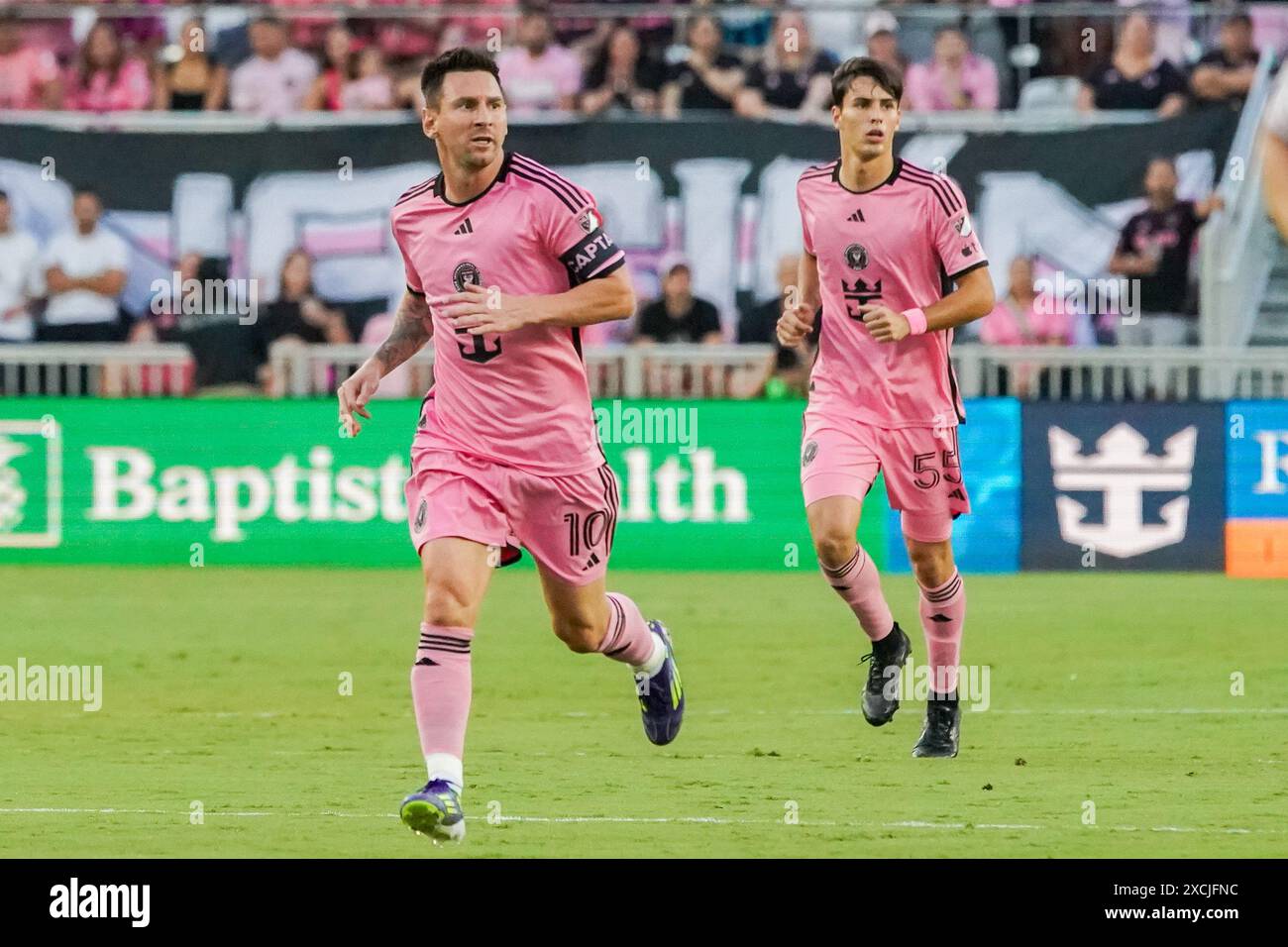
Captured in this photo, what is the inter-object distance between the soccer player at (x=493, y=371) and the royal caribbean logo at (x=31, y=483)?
1041 cm

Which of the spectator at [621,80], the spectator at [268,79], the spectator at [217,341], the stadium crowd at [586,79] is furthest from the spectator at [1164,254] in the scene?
the spectator at [268,79]

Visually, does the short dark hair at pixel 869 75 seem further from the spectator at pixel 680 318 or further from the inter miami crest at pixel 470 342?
the spectator at pixel 680 318

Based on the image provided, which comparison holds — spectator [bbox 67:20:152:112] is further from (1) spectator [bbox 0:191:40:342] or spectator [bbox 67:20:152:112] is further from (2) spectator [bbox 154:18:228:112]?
(1) spectator [bbox 0:191:40:342]

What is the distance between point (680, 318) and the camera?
63.5ft

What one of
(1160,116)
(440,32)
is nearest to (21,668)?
(440,32)

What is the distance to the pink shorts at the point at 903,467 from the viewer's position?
9.73 meters

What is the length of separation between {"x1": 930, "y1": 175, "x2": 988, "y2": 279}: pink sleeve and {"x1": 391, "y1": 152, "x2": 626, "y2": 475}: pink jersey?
77.1 inches

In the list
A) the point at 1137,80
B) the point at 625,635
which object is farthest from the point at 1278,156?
the point at 1137,80

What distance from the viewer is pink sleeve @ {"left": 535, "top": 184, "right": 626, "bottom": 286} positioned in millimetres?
7914

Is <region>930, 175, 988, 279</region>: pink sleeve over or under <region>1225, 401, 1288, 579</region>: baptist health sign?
over

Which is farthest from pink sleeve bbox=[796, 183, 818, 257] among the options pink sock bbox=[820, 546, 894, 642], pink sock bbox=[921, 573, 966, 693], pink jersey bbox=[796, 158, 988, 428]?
pink sock bbox=[921, 573, 966, 693]

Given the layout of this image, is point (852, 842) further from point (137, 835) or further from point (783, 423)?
point (783, 423)

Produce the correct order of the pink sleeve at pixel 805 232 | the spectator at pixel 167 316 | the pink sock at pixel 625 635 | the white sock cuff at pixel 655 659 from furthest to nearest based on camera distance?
1. the spectator at pixel 167 316
2. the pink sleeve at pixel 805 232
3. the white sock cuff at pixel 655 659
4. the pink sock at pixel 625 635

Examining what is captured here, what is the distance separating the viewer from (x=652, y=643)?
9258 mm
